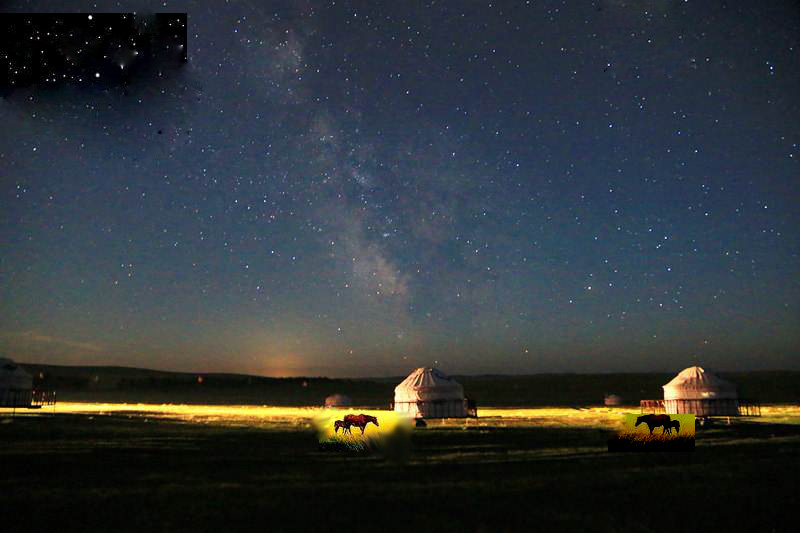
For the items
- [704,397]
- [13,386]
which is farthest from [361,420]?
[13,386]

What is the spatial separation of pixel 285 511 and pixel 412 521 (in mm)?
2727

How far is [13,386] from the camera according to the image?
57188 millimetres

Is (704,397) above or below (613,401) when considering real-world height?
above

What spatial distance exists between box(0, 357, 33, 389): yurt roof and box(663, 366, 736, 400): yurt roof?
2326 inches

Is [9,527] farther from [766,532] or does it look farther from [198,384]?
[198,384]

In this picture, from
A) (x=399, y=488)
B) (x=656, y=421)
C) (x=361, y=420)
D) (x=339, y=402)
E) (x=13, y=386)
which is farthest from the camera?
(x=339, y=402)

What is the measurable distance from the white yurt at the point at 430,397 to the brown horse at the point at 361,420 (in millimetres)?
25714

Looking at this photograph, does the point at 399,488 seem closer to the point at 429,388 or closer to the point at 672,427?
the point at 672,427

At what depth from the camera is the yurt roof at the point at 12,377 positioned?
5683 centimetres

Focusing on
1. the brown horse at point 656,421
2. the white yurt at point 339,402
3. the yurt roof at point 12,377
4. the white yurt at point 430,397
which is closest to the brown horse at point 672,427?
the brown horse at point 656,421

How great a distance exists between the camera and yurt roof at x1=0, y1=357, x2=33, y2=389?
56.8 metres

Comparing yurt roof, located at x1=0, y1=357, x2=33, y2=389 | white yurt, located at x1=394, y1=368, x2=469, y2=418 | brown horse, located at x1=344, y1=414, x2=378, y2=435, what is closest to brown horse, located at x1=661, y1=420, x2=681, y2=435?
brown horse, located at x1=344, y1=414, x2=378, y2=435

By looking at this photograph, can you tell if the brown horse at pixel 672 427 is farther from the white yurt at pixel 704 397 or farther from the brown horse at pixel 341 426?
the white yurt at pixel 704 397

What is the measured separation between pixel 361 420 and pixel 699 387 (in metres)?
39.1
